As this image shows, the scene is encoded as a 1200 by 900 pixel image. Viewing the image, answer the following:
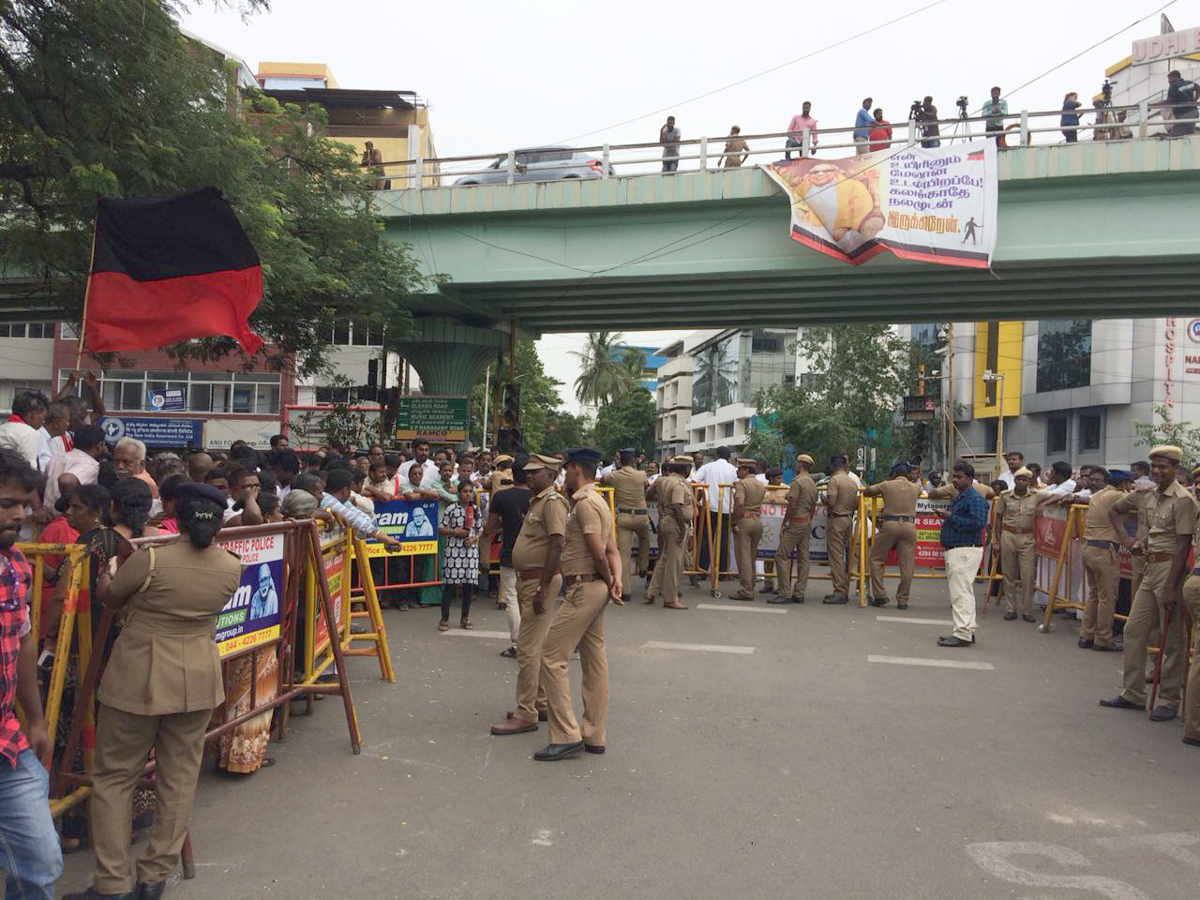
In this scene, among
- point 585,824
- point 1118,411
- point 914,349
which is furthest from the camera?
point 914,349

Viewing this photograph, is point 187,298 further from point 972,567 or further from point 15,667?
point 972,567

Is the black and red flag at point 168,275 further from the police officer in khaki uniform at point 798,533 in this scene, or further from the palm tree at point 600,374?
the palm tree at point 600,374

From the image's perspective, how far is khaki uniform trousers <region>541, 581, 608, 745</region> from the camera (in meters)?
5.80

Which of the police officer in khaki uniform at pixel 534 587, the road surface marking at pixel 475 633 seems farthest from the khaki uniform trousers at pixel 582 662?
the road surface marking at pixel 475 633

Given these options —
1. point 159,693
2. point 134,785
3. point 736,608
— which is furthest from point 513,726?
point 736,608

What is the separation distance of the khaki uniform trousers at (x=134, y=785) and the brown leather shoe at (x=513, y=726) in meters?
2.62

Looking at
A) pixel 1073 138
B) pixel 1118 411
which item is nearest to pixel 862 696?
pixel 1073 138

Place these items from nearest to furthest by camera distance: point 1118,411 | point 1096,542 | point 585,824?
point 585,824
point 1096,542
point 1118,411

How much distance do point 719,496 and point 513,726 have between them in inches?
300

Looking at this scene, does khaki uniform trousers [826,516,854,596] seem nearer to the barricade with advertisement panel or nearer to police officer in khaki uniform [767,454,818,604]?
police officer in khaki uniform [767,454,818,604]

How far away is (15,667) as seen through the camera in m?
3.00

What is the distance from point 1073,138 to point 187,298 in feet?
49.6

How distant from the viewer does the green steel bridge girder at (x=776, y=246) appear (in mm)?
16062

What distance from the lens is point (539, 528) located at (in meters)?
6.41
